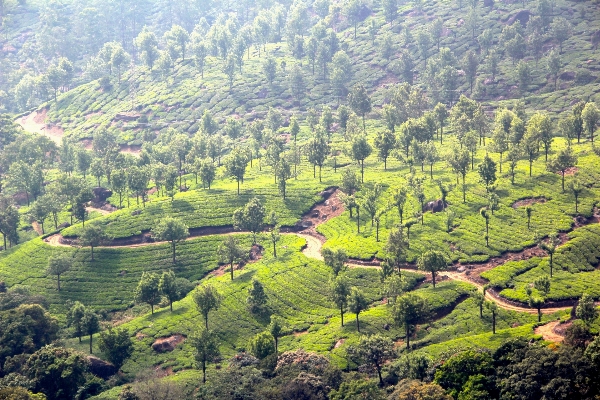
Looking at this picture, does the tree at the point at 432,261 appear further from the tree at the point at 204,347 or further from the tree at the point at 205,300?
the tree at the point at 204,347

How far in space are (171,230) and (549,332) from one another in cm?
6927

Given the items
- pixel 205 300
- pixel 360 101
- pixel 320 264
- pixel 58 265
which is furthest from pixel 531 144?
pixel 58 265

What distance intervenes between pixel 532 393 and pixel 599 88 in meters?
127

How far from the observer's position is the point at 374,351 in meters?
91.6

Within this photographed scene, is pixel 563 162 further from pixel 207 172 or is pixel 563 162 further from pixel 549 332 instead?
pixel 207 172

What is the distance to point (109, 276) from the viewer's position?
422 ft

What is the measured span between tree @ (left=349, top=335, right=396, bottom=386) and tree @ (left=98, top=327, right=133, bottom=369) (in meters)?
34.6

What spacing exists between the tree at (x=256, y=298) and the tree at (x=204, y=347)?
1192cm

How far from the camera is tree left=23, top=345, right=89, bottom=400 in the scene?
9525 cm

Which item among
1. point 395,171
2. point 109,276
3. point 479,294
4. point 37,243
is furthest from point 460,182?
point 37,243

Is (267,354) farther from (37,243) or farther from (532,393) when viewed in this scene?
(37,243)

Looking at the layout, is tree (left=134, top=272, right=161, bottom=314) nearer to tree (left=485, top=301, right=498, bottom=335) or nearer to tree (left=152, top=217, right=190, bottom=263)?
tree (left=152, top=217, right=190, bottom=263)

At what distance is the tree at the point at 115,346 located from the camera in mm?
102875

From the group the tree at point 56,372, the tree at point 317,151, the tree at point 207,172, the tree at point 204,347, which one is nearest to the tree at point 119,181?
the tree at point 207,172
